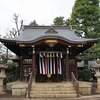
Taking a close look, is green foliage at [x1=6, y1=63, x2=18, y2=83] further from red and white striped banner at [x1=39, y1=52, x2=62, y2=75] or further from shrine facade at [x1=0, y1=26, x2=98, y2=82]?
red and white striped banner at [x1=39, y1=52, x2=62, y2=75]

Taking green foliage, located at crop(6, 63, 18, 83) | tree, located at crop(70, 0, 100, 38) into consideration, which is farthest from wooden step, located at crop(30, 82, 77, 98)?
tree, located at crop(70, 0, 100, 38)

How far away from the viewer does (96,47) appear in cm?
2570

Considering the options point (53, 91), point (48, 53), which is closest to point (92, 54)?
point (48, 53)

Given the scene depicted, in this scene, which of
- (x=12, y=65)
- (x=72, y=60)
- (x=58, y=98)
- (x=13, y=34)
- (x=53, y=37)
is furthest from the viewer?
(x=13, y=34)

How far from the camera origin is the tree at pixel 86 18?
85.5 ft

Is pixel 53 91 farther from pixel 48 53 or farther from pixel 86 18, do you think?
pixel 86 18

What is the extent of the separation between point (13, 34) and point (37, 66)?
21.1m

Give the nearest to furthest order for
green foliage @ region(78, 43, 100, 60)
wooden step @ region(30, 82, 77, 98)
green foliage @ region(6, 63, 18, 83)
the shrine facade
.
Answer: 1. wooden step @ region(30, 82, 77, 98)
2. the shrine facade
3. green foliage @ region(78, 43, 100, 60)
4. green foliage @ region(6, 63, 18, 83)

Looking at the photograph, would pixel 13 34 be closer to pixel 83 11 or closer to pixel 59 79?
pixel 83 11

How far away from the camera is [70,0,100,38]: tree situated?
1026 inches

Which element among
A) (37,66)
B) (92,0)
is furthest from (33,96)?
(92,0)

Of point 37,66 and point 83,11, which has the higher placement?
point 83,11

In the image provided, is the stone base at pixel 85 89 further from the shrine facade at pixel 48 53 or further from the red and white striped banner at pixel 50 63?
the red and white striped banner at pixel 50 63

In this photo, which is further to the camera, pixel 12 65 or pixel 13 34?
pixel 13 34
